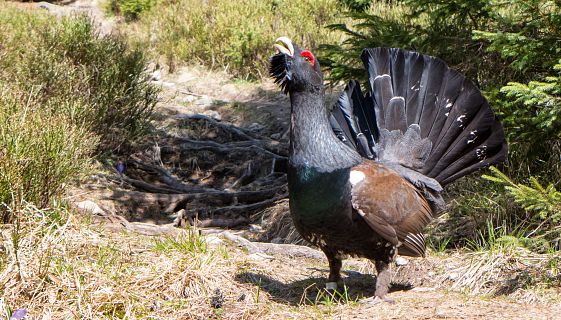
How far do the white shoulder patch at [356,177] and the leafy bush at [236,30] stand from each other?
7.61 meters

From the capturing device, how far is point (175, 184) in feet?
27.6

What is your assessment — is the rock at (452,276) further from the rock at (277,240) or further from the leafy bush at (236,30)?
the leafy bush at (236,30)

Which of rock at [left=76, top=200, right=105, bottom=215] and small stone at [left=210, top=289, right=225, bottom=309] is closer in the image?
small stone at [left=210, top=289, right=225, bottom=309]

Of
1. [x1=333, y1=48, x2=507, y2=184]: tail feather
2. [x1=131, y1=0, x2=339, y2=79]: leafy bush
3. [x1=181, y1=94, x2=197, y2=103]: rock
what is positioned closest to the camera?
[x1=333, y1=48, x2=507, y2=184]: tail feather

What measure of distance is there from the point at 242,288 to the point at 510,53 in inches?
96.8

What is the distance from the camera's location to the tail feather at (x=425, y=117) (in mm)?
5184

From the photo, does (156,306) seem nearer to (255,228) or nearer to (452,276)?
(452,276)

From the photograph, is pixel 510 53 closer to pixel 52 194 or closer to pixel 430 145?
pixel 430 145

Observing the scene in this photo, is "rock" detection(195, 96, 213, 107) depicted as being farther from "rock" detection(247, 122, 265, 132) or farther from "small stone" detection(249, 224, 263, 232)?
"small stone" detection(249, 224, 263, 232)

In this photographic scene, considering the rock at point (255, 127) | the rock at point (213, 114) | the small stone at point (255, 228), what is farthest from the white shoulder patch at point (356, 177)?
the rock at point (213, 114)

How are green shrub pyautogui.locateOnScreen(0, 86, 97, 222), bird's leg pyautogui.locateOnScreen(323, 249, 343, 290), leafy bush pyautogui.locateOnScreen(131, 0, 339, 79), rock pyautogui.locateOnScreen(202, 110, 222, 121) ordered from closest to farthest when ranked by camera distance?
1. bird's leg pyautogui.locateOnScreen(323, 249, 343, 290)
2. green shrub pyautogui.locateOnScreen(0, 86, 97, 222)
3. rock pyautogui.locateOnScreen(202, 110, 222, 121)
4. leafy bush pyautogui.locateOnScreen(131, 0, 339, 79)

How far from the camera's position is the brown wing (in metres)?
4.32

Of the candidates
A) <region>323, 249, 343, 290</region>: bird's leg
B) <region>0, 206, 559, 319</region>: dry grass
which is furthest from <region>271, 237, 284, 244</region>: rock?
<region>323, 249, 343, 290</region>: bird's leg

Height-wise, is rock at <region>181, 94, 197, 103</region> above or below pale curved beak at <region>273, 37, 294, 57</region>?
below
